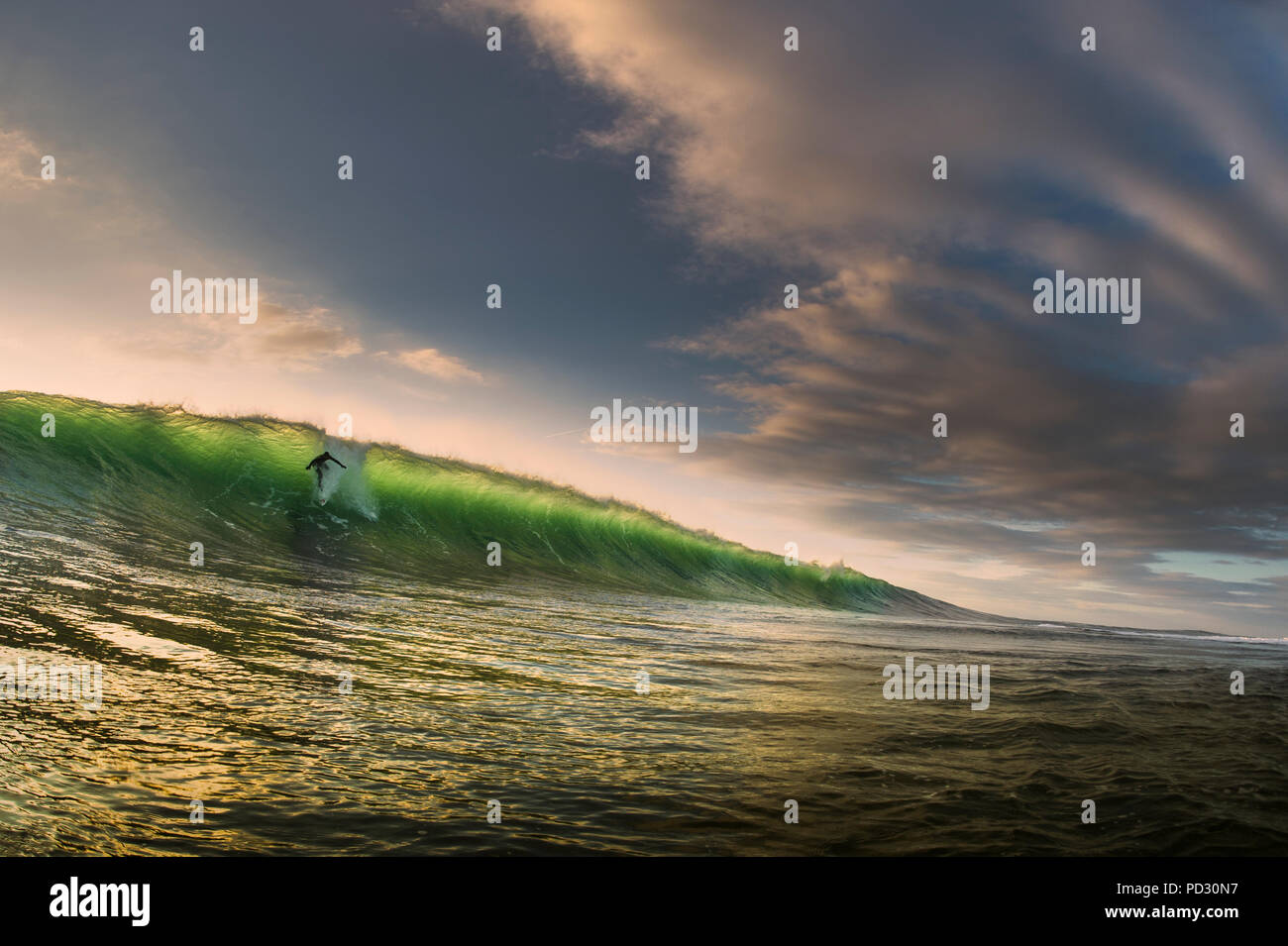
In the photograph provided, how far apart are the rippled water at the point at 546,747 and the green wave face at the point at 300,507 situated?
464cm

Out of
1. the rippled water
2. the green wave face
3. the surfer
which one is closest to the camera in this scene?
the rippled water

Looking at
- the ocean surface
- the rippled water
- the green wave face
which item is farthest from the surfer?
the rippled water

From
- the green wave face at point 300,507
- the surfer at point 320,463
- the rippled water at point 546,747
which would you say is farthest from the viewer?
the surfer at point 320,463

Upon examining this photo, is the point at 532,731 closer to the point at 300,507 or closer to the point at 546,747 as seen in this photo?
the point at 546,747

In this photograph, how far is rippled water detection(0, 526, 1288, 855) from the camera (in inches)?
119

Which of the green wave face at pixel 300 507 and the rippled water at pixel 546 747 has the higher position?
the green wave face at pixel 300 507

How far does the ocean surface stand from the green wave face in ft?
1.37

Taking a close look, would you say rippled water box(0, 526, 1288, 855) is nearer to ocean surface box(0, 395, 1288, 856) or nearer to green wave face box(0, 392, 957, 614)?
ocean surface box(0, 395, 1288, 856)

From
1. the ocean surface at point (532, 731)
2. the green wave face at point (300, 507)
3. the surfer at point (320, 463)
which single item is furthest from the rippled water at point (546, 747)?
the surfer at point (320, 463)

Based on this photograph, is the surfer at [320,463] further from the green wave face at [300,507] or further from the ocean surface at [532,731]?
the ocean surface at [532,731]

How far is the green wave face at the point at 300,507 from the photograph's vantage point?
523 inches
